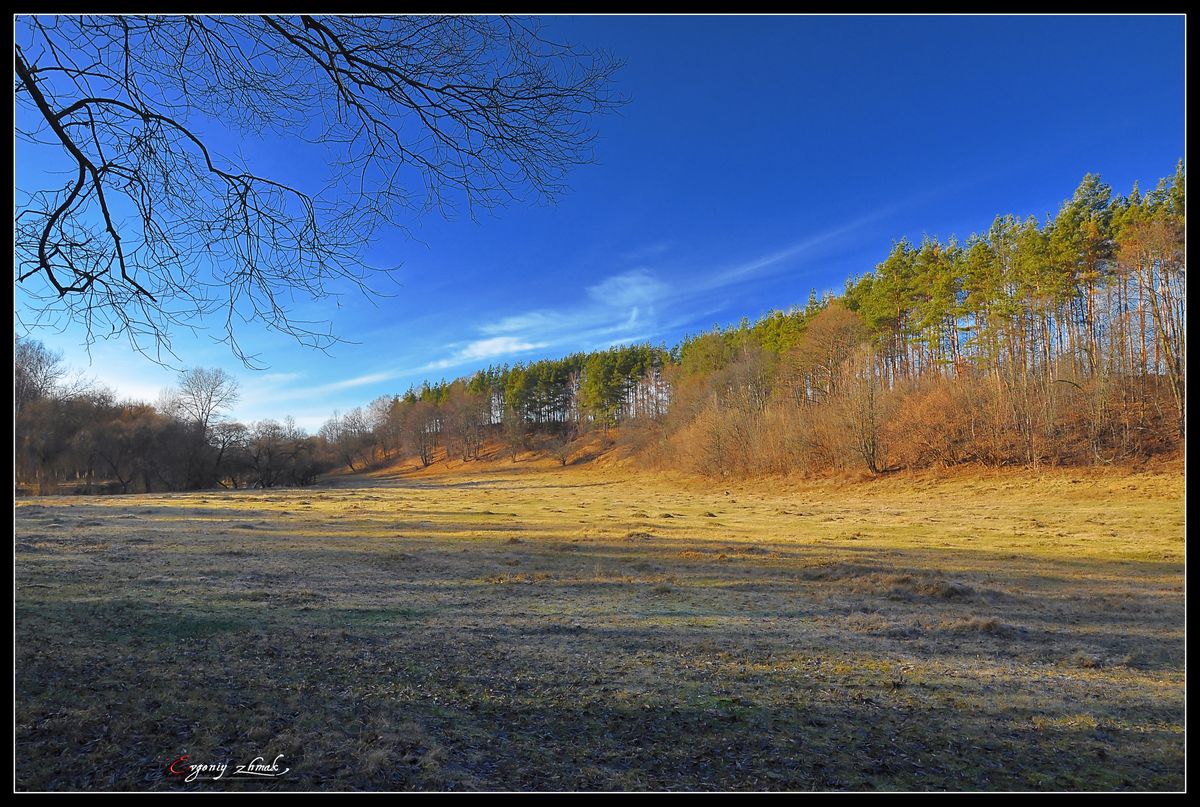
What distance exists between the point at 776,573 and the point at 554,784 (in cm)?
852

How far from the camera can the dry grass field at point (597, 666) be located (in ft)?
10.9

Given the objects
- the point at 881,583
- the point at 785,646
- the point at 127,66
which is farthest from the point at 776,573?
the point at 127,66

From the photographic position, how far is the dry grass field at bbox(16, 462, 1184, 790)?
3318mm

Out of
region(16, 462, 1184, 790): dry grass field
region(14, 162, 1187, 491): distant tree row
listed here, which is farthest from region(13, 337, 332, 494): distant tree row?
region(16, 462, 1184, 790): dry grass field

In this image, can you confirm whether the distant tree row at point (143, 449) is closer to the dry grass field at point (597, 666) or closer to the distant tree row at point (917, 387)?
the distant tree row at point (917, 387)

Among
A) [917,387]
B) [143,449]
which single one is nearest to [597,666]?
[917,387]

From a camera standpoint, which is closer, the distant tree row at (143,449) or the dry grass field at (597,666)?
the dry grass field at (597,666)

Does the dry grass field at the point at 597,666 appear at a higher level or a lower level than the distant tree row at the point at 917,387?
lower

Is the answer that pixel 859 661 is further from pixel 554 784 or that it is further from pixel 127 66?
pixel 127 66

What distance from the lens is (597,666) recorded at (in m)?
5.20

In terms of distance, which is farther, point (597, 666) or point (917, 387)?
point (917, 387)

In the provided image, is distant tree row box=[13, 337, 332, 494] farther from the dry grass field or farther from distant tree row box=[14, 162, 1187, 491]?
the dry grass field

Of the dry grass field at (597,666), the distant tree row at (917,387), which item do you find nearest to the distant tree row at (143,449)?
the distant tree row at (917,387)

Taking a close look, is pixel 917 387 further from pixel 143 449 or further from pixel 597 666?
pixel 143 449
